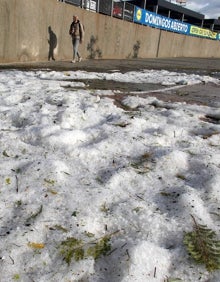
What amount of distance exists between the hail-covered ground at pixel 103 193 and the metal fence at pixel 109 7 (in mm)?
12475

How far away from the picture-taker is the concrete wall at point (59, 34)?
1102cm

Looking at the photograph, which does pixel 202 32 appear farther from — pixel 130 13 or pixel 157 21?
pixel 130 13

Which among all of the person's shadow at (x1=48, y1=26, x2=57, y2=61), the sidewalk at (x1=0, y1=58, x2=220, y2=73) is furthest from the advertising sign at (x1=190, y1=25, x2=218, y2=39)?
the person's shadow at (x1=48, y1=26, x2=57, y2=61)

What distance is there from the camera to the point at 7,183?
2.18 meters

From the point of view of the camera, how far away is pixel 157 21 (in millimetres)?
24750

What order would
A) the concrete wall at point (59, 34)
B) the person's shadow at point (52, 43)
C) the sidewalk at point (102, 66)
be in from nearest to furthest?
1. the sidewalk at point (102, 66)
2. the concrete wall at point (59, 34)
3. the person's shadow at point (52, 43)

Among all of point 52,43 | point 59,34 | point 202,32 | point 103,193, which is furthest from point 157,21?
point 103,193

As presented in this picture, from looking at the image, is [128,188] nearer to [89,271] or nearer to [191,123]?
[89,271]

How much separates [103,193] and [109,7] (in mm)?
17463

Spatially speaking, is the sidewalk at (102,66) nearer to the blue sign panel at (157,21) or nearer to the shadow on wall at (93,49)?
the shadow on wall at (93,49)

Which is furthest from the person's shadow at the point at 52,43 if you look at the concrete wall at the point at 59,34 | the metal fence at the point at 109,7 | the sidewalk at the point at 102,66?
the metal fence at the point at 109,7

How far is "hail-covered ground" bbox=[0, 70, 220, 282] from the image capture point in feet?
5.19

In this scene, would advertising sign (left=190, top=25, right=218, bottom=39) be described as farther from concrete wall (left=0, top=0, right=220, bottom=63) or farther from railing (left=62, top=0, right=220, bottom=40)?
concrete wall (left=0, top=0, right=220, bottom=63)

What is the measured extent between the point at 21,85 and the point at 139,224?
4.05 m
